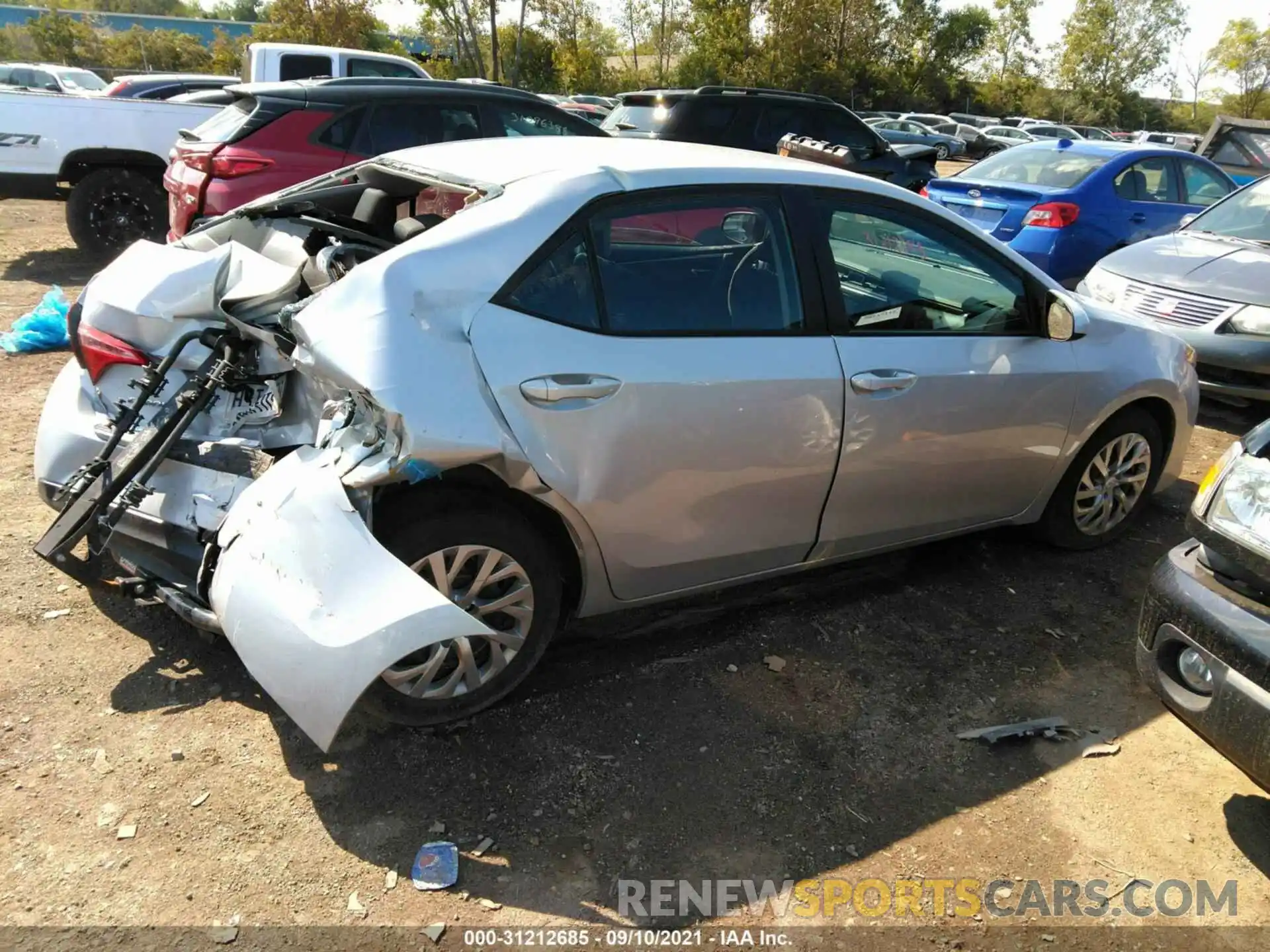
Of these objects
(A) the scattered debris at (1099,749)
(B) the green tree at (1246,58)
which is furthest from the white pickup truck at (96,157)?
(B) the green tree at (1246,58)

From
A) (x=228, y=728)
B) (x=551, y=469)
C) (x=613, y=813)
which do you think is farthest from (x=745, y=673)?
(x=228, y=728)

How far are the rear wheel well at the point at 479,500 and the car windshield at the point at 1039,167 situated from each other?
700 cm

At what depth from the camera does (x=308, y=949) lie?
7.01ft

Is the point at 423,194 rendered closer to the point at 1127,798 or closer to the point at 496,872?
the point at 496,872

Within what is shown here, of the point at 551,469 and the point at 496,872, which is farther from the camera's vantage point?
the point at 551,469

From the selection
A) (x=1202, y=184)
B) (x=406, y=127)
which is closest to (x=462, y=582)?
(x=406, y=127)

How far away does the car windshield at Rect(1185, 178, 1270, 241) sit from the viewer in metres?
6.48

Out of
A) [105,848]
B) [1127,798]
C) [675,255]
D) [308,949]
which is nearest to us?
[308,949]

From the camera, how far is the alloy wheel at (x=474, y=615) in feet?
8.73

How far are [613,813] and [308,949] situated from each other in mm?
840

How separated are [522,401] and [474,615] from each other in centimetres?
65

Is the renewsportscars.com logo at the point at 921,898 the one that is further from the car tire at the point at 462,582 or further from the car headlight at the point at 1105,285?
the car headlight at the point at 1105,285

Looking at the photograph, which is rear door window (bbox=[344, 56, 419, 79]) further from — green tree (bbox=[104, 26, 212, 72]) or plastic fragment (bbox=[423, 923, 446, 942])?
green tree (bbox=[104, 26, 212, 72])

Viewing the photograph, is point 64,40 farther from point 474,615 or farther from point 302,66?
point 474,615
